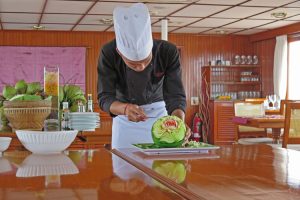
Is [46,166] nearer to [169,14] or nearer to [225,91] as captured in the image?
[169,14]

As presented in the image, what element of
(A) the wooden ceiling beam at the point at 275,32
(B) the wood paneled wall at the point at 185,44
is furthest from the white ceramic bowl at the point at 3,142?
(B) the wood paneled wall at the point at 185,44

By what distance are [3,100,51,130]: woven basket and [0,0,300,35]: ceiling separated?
14.0 ft

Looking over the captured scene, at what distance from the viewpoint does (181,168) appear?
4.50ft

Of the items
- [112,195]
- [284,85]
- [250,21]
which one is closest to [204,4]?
[250,21]

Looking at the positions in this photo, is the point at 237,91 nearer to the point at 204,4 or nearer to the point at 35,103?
the point at 204,4

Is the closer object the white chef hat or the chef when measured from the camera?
the white chef hat

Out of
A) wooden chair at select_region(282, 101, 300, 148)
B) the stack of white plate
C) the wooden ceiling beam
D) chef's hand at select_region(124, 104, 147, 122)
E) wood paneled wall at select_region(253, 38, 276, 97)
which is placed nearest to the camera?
chef's hand at select_region(124, 104, 147, 122)

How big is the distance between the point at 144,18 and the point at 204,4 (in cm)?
464

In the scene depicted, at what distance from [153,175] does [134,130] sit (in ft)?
4.09

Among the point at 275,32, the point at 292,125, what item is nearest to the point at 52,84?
the point at 292,125

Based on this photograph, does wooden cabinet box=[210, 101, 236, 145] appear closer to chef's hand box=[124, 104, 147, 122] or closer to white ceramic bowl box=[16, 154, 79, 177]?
chef's hand box=[124, 104, 147, 122]

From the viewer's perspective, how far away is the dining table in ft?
3.35

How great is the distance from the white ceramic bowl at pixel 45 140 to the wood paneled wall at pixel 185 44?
7.43 metres

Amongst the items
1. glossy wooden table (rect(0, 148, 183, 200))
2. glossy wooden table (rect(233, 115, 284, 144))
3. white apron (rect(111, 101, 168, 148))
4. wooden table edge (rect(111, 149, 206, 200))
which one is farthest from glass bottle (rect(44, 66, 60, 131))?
glossy wooden table (rect(233, 115, 284, 144))
